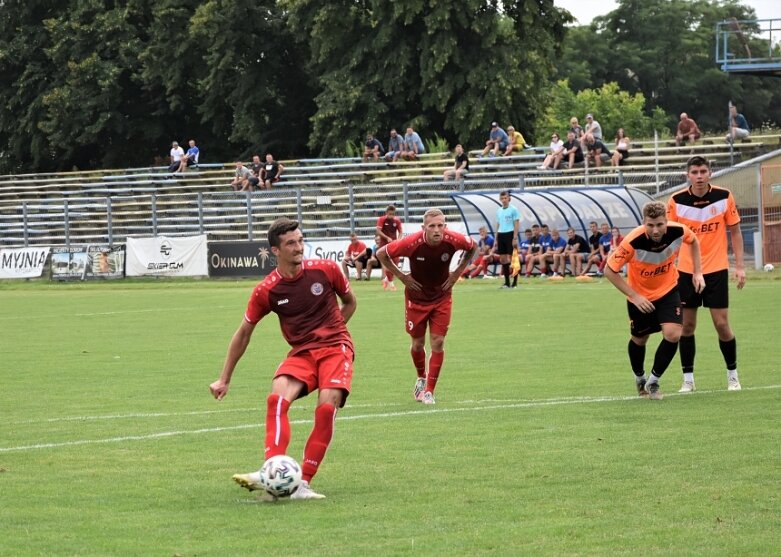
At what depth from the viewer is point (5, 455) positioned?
10078 mm

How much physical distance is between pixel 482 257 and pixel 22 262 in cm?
1839

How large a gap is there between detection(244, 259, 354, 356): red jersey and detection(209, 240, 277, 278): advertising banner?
1279 inches

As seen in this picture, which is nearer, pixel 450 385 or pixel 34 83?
pixel 450 385

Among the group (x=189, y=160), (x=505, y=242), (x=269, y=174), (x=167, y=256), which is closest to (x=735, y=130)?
(x=505, y=242)

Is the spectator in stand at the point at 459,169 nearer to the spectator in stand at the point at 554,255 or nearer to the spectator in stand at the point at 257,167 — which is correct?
the spectator in stand at the point at 554,255

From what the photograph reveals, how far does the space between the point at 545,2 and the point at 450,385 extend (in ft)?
145

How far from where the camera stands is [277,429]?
8164mm

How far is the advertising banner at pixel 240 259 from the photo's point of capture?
137 ft

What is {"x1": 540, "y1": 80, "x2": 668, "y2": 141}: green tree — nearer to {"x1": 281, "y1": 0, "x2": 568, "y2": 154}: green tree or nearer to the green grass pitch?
{"x1": 281, "y1": 0, "x2": 568, "y2": 154}: green tree

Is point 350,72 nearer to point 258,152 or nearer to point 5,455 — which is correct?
point 258,152

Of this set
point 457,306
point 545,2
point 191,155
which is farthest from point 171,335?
point 545,2

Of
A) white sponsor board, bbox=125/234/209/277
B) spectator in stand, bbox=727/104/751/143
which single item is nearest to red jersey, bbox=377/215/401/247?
white sponsor board, bbox=125/234/209/277

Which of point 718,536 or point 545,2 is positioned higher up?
Result: point 545,2

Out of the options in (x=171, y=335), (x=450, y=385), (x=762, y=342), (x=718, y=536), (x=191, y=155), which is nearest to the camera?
(x=718, y=536)
